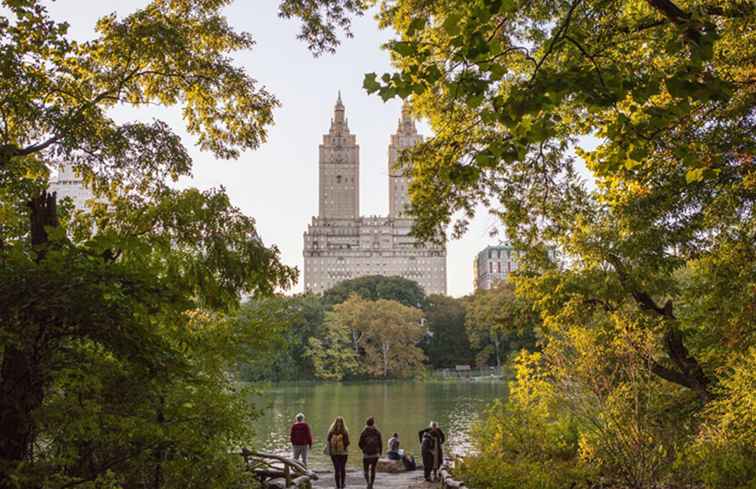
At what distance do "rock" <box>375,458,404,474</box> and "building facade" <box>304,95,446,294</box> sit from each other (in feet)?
358

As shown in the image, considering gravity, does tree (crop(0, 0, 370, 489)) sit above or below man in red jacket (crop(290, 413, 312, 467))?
above

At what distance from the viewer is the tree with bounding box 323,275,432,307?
6706 cm

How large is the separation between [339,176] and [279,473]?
12823 centimetres

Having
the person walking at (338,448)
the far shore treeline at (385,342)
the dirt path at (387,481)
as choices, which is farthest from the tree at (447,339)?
the person walking at (338,448)

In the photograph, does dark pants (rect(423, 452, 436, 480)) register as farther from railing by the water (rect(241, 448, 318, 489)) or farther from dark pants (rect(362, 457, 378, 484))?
railing by the water (rect(241, 448, 318, 489))

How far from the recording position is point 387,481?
11812 mm

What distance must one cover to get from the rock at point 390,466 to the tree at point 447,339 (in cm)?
4995

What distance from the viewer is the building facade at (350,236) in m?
127

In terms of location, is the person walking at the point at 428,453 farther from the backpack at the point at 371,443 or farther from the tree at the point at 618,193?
the tree at the point at 618,193

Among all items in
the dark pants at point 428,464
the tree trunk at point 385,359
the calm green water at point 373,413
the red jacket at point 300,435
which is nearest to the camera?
the dark pants at point 428,464

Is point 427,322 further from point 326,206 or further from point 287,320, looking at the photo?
point 326,206

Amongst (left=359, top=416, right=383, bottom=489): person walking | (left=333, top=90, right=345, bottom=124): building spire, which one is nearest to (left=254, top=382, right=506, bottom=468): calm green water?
(left=359, top=416, right=383, bottom=489): person walking

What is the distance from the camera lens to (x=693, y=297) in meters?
8.02

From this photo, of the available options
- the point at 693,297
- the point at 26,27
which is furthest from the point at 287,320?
the point at 693,297
